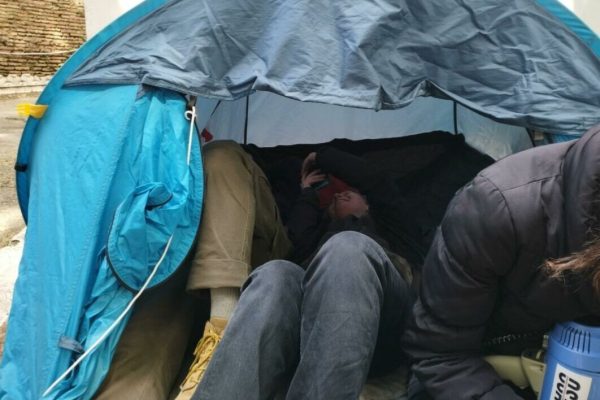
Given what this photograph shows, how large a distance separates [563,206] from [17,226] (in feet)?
9.75

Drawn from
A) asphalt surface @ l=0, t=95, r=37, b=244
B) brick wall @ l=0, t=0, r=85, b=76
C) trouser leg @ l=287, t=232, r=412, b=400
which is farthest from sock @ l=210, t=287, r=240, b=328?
brick wall @ l=0, t=0, r=85, b=76

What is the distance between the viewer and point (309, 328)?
118 centimetres

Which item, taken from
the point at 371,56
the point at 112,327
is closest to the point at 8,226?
the point at 112,327

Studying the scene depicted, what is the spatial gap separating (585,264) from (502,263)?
0.55ft

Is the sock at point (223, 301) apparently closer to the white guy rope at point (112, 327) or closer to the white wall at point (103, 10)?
the white guy rope at point (112, 327)

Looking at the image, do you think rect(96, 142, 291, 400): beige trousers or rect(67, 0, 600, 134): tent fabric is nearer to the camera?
rect(96, 142, 291, 400): beige trousers

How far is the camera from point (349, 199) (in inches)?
78.4

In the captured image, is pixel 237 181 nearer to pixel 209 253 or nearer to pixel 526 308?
pixel 209 253

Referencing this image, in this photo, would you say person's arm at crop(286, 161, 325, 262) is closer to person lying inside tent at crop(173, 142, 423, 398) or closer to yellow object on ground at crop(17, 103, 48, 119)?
person lying inside tent at crop(173, 142, 423, 398)

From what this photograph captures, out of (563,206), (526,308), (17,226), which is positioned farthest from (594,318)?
(17,226)

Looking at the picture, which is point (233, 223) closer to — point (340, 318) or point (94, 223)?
point (94, 223)

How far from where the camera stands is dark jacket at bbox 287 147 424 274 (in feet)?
6.04

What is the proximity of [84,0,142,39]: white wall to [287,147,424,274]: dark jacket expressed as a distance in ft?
2.98

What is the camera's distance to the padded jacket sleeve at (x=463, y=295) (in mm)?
1011
